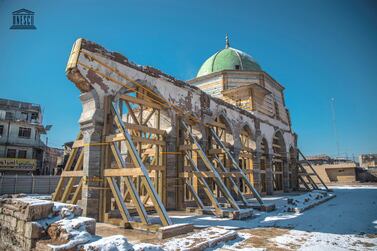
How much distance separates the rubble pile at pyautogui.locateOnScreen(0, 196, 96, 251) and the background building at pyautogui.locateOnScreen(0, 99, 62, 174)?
88.0 ft

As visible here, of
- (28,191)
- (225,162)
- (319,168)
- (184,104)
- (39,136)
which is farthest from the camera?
(319,168)

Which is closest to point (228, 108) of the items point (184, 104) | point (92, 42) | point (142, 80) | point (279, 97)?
point (184, 104)

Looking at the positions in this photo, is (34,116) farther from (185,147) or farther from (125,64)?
(185,147)

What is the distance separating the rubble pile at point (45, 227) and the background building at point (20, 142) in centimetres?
2683

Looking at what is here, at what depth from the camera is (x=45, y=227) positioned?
15.4ft

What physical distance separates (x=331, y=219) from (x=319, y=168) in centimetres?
3120

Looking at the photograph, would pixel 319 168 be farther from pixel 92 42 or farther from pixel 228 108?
pixel 92 42

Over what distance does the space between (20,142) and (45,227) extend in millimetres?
30115

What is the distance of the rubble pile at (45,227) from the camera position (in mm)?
4152

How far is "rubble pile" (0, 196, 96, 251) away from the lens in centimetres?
415

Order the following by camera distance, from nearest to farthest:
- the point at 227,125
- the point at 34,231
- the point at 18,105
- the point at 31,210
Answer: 1. the point at 34,231
2. the point at 31,210
3. the point at 227,125
4. the point at 18,105

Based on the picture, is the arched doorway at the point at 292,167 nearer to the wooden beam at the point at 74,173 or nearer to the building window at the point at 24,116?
the wooden beam at the point at 74,173

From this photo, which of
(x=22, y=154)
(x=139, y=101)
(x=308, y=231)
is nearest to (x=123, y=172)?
(x=139, y=101)

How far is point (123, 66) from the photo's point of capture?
8922 mm
